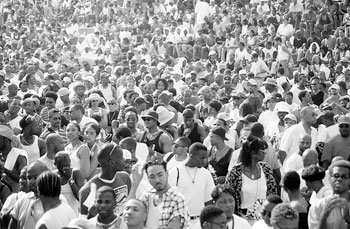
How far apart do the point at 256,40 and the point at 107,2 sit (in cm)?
1007

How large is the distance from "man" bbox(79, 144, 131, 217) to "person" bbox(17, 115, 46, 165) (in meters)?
2.16

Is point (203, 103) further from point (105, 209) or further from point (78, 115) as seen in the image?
point (105, 209)

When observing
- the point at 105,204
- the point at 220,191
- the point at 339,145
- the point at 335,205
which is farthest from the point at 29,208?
the point at 339,145

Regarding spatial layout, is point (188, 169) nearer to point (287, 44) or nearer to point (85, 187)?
point (85, 187)

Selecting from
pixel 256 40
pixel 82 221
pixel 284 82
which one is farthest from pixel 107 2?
pixel 82 221

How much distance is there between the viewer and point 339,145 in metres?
10.8

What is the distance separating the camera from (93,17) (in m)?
33.3

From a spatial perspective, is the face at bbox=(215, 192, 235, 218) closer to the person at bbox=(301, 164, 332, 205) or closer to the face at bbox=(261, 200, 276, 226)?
the face at bbox=(261, 200, 276, 226)

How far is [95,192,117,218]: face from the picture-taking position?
7.12 meters

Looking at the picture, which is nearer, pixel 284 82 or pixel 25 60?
pixel 284 82

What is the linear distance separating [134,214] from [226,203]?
102cm

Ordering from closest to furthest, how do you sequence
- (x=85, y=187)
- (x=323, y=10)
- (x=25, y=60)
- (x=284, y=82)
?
(x=85, y=187)
(x=284, y=82)
(x=25, y=60)
(x=323, y=10)

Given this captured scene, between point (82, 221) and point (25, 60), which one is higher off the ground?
point (82, 221)

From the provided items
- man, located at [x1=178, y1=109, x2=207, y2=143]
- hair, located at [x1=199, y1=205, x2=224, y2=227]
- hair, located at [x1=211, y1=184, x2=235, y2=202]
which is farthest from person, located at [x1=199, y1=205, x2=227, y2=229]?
man, located at [x1=178, y1=109, x2=207, y2=143]
